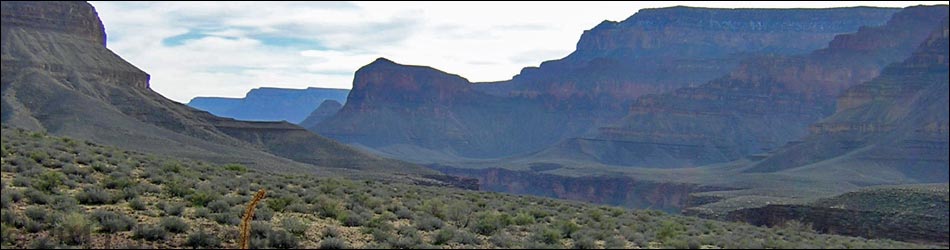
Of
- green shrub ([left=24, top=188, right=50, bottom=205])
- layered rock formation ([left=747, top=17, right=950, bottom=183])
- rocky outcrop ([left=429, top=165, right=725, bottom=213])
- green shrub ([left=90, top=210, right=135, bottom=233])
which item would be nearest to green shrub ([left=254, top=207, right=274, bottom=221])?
green shrub ([left=90, top=210, right=135, bottom=233])

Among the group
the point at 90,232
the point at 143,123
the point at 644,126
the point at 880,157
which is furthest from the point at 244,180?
the point at 644,126

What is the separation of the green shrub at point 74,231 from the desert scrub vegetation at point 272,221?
2 cm

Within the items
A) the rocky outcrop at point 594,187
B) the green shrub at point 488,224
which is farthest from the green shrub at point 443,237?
the rocky outcrop at point 594,187

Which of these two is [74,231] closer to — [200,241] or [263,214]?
[200,241]

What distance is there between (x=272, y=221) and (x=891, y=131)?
107 meters

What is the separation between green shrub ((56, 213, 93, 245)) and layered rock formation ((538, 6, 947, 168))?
150m

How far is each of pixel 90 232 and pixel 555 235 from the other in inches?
347

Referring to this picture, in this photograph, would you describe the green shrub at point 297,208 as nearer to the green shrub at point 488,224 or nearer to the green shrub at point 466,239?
the green shrub at point 488,224

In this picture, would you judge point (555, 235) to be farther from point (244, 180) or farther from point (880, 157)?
point (880, 157)

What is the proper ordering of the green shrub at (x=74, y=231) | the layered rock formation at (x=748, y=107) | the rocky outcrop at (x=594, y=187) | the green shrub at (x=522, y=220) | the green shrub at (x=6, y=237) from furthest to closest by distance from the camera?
the layered rock formation at (x=748, y=107)
the rocky outcrop at (x=594, y=187)
the green shrub at (x=522, y=220)
the green shrub at (x=74, y=231)
the green shrub at (x=6, y=237)

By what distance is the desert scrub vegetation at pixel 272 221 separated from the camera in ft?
53.6

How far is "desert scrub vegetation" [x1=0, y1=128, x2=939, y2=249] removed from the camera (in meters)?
16.3

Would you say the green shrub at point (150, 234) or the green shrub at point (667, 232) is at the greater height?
the green shrub at point (150, 234)

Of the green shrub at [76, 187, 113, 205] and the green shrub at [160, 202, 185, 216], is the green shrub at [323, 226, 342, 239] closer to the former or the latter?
the green shrub at [160, 202, 185, 216]
